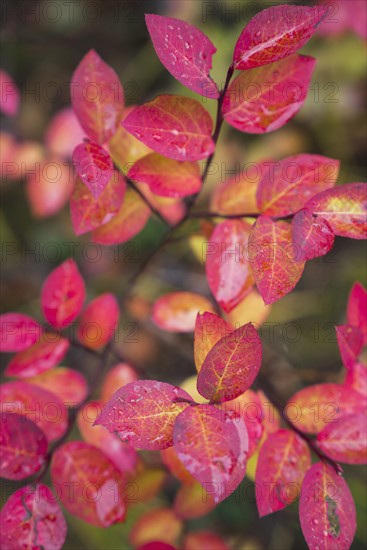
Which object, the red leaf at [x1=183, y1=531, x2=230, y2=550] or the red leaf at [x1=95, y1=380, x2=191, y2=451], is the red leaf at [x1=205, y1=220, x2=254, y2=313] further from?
the red leaf at [x1=183, y1=531, x2=230, y2=550]

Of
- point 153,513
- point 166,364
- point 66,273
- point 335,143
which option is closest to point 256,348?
point 66,273

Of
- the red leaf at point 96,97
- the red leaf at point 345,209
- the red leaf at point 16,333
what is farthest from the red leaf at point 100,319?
the red leaf at point 345,209

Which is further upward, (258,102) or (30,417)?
A: (258,102)

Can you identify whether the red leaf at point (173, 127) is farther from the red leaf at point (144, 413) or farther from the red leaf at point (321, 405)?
the red leaf at point (321, 405)

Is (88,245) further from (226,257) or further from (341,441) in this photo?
(341,441)

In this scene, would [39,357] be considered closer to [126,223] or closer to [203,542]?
[126,223]

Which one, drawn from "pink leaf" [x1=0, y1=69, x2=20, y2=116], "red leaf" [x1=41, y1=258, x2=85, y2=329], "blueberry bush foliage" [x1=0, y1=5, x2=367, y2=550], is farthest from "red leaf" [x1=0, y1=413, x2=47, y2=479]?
"pink leaf" [x1=0, y1=69, x2=20, y2=116]

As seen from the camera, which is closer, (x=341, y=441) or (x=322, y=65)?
(x=341, y=441)
